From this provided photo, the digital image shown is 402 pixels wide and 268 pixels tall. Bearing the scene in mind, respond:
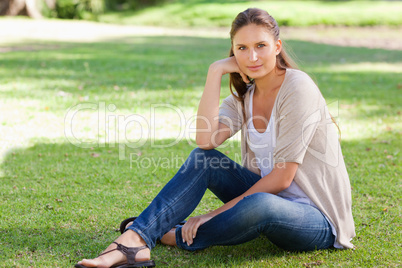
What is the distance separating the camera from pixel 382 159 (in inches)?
199

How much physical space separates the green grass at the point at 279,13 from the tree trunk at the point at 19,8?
11.2 ft

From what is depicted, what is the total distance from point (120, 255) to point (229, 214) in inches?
25.6

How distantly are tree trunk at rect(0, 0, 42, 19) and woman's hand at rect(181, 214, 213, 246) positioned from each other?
2244 centimetres

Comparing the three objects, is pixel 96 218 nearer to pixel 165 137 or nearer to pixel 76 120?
pixel 165 137

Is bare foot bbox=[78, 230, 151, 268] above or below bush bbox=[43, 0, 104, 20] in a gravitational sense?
below

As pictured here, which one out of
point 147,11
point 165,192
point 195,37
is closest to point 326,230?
point 165,192

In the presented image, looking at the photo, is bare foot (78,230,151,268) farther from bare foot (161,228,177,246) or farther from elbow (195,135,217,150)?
elbow (195,135,217,150)

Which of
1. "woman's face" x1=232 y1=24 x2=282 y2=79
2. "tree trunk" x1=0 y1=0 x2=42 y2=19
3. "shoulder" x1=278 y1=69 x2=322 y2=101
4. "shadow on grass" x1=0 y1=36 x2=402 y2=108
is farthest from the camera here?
"tree trunk" x1=0 y1=0 x2=42 y2=19

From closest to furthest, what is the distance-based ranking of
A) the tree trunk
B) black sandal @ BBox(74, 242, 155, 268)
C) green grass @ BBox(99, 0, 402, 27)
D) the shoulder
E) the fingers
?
black sandal @ BBox(74, 242, 155, 268)
the shoulder
the fingers
green grass @ BBox(99, 0, 402, 27)
the tree trunk

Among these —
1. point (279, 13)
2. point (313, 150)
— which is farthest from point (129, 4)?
point (313, 150)

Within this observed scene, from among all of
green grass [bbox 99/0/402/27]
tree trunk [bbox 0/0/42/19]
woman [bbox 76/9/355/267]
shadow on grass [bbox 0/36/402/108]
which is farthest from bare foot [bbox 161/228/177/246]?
tree trunk [bbox 0/0/42/19]

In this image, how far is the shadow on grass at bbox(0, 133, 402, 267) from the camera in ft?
9.73

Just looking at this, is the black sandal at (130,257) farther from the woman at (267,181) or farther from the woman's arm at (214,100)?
the woman's arm at (214,100)

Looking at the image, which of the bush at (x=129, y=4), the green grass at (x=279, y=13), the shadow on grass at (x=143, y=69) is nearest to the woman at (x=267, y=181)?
the shadow on grass at (x=143, y=69)
